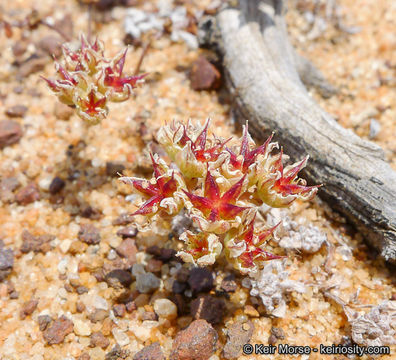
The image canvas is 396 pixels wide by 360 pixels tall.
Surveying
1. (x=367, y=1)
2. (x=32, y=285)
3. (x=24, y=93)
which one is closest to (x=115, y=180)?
(x=32, y=285)

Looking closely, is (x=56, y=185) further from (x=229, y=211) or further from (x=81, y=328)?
(x=229, y=211)

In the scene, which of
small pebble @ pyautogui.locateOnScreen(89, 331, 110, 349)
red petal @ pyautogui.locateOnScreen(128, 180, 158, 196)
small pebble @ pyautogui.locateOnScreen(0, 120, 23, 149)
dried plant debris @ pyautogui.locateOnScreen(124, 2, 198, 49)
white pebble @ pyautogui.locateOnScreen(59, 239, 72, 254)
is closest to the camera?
red petal @ pyautogui.locateOnScreen(128, 180, 158, 196)

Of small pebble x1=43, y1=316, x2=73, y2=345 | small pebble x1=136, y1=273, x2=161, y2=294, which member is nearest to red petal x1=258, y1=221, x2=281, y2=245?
small pebble x1=136, y1=273, x2=161, y2=294

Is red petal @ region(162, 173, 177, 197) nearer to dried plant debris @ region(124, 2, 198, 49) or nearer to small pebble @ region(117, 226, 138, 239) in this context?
small pebble @ region(117, 226, 138, 239)

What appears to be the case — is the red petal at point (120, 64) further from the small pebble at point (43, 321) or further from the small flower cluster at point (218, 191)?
the small pebble at point (43, 321)

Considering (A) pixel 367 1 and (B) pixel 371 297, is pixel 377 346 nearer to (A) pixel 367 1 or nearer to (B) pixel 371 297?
(B) pixel 371 297

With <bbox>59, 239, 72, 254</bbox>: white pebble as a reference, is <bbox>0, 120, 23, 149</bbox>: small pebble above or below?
above
